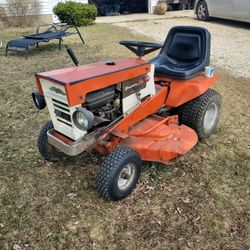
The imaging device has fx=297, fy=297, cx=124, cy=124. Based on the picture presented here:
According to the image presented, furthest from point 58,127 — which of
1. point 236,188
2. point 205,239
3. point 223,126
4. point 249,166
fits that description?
point 223,126

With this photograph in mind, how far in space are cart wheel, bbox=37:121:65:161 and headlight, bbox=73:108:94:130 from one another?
0.66 m

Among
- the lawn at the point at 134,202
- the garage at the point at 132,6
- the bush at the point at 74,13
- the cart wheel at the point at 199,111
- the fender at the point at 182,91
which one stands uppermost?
the fender at the point at 182,91

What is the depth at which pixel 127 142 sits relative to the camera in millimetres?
2672

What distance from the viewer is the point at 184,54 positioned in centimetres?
337

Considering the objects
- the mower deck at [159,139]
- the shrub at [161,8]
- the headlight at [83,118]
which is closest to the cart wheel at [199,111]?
the mower deck at [159,139]

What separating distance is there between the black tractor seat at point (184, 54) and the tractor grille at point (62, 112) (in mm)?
1228

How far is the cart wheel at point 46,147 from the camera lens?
287cm

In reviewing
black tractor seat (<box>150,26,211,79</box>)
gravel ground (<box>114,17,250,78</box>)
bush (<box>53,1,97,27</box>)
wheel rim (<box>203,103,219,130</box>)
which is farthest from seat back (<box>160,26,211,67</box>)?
bush (<box>53,1,97,27</box>)

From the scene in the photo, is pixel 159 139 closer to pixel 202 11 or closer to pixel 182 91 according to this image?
pixel 182 91

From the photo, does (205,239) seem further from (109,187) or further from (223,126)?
(223,126)

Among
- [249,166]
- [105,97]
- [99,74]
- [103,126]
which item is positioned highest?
[99,74]

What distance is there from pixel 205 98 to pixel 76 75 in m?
1.59

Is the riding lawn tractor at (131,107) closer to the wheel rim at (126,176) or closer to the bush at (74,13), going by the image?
the wheel rim at (126,176)

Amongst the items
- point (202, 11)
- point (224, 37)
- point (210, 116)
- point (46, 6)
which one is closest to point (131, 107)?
point (210, 116)
